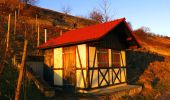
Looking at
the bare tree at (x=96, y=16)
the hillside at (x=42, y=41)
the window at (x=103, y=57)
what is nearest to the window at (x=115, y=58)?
the window at (x=103, y=57)

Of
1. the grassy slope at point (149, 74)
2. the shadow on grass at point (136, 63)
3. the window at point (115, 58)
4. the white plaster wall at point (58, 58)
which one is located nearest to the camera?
the white plaster wall at point (58, 58)

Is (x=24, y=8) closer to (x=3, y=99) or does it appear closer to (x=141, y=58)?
(x=141, y=58)

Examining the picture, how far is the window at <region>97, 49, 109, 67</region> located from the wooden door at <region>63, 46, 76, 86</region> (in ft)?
5.62

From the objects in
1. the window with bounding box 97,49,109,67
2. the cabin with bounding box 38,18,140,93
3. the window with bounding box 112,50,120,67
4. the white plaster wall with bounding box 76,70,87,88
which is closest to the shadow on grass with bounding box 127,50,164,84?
the window with bounding box 112,50,120,67

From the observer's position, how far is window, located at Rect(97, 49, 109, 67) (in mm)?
15947

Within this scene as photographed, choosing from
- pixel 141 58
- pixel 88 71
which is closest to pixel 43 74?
pixel 88 71

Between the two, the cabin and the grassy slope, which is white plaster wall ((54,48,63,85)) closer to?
the cabin

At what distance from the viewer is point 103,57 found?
1636 centimetres

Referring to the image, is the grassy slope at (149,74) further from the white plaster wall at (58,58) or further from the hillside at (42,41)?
the white plaster wall at (58,58)

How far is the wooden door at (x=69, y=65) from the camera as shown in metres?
15.7

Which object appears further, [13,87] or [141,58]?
[141,58]

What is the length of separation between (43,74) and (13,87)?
5332mm

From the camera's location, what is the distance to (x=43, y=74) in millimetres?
18188

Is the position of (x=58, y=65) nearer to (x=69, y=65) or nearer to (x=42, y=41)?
(x=69, y=65)
